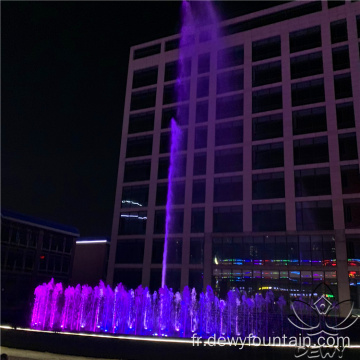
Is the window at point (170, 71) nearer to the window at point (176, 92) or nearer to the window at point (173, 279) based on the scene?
the window at point (176, 92)

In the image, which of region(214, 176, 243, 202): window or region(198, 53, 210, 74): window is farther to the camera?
region(198, 53, 210, 74): window

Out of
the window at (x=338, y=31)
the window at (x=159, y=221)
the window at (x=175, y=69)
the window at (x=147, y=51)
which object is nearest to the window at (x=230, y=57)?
the window at (x=175, y=69)

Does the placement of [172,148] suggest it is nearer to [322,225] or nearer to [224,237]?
[224,237]

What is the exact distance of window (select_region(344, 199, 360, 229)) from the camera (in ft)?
108

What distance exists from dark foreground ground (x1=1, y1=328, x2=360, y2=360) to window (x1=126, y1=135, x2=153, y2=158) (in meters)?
30.9

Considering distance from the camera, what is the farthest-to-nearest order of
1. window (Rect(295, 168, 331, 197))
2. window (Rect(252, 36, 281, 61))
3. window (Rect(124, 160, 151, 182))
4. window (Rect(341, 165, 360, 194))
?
1. window (Rect(124, 160, 151, 182))
2. window (Rect(252, 36, 281, 61))
3. window (Rect(295, 168, 331, 197))
4. window (Rect(341, 165, 360, 194))

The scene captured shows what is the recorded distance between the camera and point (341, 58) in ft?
125

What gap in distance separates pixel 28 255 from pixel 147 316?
30.9 m

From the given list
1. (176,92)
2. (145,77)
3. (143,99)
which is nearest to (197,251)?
(176,92)

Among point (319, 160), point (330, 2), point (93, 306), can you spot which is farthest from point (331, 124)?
point (93, 306)

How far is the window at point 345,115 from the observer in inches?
1416

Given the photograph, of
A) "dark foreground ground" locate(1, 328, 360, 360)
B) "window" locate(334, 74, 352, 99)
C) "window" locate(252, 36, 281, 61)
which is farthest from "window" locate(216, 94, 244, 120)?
"dark foreground ground" locate(1, 328, 360, 360)

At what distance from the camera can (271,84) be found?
40.4m

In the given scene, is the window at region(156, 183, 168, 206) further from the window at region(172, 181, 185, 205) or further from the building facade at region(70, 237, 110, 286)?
the building facade at region(70, 237, 110, 286)
